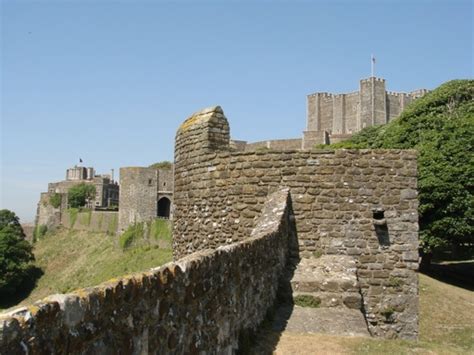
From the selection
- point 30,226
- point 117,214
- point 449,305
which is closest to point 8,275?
point 117,214

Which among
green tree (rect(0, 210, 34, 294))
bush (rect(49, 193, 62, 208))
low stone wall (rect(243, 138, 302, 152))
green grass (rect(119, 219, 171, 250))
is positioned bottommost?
green tree (rect(0, 210, 34, 294))

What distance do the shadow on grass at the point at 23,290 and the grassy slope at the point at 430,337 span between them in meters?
51.3

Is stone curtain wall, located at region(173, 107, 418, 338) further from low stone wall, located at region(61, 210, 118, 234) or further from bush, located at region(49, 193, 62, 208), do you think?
bush, located at region(49, 193, 62, 208)

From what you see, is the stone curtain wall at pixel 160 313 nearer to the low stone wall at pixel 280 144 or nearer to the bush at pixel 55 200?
the low stone wall at pixel 280 144

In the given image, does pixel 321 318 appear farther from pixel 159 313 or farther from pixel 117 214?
pixel 117 214

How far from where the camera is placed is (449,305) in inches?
701

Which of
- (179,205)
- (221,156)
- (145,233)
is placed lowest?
(145,233)

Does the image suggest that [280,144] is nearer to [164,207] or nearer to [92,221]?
[164,207]

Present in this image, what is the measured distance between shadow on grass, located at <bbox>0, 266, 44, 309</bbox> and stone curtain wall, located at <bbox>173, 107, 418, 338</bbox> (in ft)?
186

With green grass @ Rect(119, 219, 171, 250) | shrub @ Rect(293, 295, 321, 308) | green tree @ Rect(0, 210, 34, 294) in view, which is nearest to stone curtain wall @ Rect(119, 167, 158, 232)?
green grass @ Rect(119, 219, 171, 250)

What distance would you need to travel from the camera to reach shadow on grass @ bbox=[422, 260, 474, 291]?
2436cm

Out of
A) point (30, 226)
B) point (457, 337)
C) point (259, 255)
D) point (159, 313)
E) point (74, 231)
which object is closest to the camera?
point (159, 313)

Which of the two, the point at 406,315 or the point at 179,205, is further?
the point at 179,205

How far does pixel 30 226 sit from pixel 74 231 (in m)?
17.2
